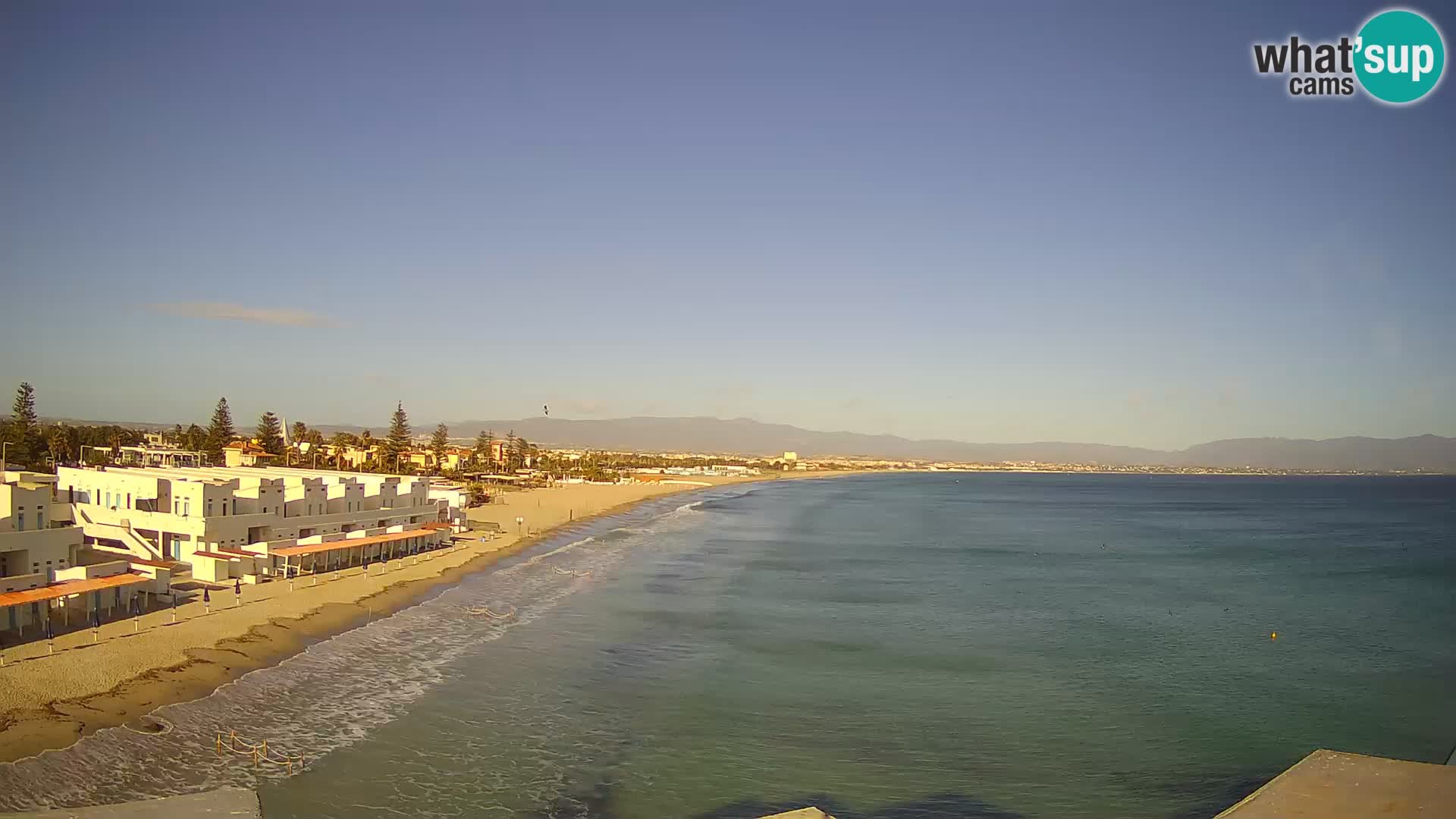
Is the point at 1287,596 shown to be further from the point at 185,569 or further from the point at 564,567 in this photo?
the point at 185,569

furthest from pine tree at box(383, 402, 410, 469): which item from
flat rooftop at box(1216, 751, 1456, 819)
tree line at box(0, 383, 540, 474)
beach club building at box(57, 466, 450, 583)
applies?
flat rooftop at box(1216, 751, 1456, 819)

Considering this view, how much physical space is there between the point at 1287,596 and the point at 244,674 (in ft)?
140

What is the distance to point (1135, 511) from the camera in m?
105

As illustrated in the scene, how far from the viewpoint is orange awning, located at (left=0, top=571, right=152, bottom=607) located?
2320 centimetres

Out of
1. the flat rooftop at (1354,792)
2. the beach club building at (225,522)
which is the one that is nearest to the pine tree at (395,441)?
the beach club building at (225,522)

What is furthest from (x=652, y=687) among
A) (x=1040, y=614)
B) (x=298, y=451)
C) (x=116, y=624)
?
(x=298, y=451)

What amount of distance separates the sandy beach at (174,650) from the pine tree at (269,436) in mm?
55073

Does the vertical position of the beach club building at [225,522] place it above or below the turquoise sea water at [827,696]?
above

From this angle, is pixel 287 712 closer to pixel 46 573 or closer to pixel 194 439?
pixel 46 573

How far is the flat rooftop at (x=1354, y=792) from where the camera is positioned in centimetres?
1345

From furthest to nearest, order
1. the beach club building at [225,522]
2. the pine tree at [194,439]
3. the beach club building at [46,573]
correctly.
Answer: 1. the pine tree at [194,439]
2. the beach club building at [225,522]
3. the beach club building at [46,573]

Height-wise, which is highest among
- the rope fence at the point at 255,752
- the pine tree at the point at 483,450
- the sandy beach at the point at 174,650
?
the pine tree at the point at 483,450

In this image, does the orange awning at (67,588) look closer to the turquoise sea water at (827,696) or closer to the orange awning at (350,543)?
the turquoise sea water at (827,696)

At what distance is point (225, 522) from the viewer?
3475cm
